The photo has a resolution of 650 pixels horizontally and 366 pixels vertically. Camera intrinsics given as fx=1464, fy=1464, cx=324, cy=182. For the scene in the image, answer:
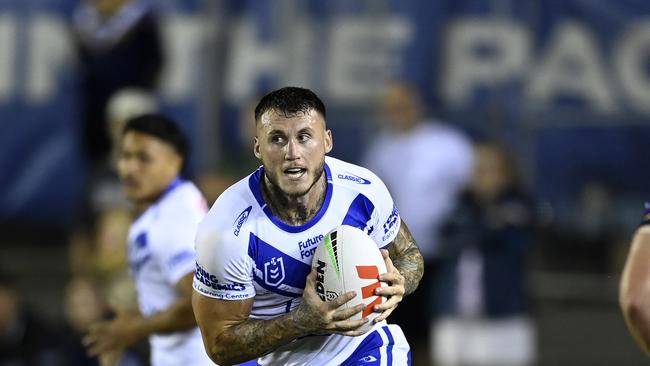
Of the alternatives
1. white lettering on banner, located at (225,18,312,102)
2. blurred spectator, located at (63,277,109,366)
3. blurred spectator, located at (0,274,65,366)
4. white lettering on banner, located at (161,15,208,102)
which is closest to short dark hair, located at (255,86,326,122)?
blurred spectator, located at (63,277,109,366)

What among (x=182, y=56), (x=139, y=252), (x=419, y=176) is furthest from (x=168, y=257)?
(x=182, y=56)

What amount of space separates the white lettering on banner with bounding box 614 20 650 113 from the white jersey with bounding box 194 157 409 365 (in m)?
5.89

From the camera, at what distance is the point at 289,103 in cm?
540

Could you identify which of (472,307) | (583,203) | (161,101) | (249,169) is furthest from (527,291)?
(161,101)

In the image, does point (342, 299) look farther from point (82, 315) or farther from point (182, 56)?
point (182, 56)

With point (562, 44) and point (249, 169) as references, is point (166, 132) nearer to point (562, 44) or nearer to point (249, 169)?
point (249, 169)

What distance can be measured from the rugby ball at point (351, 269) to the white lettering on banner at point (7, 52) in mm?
8257

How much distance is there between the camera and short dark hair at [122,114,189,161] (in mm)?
7082

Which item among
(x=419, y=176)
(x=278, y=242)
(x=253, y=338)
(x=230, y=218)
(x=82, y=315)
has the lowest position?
(x=82, y=315)

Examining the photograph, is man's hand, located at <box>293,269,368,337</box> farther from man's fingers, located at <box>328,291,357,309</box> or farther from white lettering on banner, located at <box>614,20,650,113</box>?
white lettering on banner, located at <box>614,20,650,113</box>

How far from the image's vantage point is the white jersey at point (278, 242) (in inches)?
217

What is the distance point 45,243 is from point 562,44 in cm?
514

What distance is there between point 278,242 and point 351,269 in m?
0.39

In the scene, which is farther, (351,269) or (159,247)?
(159,247)
